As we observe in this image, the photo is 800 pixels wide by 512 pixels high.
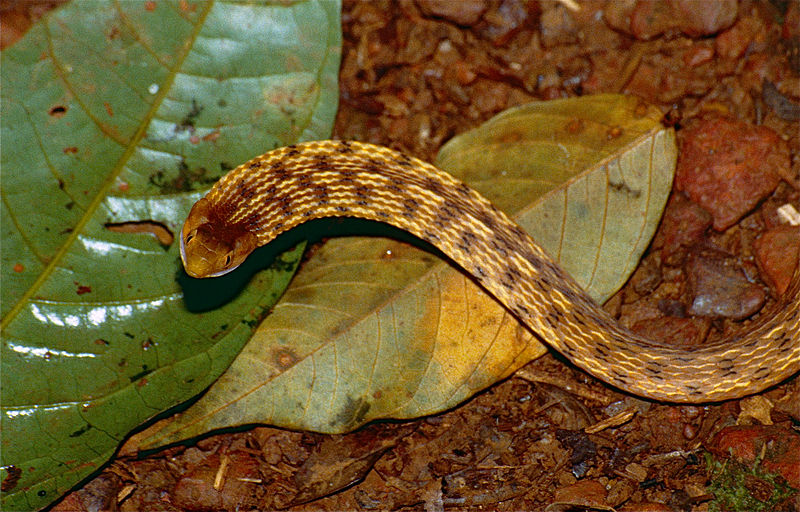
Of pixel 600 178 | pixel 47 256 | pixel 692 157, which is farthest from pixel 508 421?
pixel 47 256

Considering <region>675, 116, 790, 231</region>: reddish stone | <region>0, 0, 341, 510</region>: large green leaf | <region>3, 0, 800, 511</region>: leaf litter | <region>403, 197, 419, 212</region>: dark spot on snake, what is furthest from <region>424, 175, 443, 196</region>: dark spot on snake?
<region>675, 116, 790, 231</region>: reddish stone

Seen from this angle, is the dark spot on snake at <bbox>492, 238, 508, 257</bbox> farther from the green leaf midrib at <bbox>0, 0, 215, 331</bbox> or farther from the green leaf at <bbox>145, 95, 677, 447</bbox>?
the green leaf midrib at <bbox>0, 0, 215, 331</bbox>

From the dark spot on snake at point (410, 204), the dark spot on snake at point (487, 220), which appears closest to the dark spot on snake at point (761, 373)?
the dark spot on snake at point (487, 220)

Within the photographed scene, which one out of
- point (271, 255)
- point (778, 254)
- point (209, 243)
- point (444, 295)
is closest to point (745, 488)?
point (778, 254)

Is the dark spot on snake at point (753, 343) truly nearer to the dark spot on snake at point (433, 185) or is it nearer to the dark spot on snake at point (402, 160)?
the dark spot on snake at point (433, 185)

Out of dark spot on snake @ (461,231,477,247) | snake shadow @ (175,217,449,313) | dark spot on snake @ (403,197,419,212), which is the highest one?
dark spot on snake @ (403,197,419,212)

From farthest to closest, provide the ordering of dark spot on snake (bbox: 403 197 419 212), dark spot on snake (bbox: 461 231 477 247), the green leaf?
dark spot on snake (bbox: 403 197 419 212) < dark spot on snake (bbox: 461 231 477 247) < the green leaf

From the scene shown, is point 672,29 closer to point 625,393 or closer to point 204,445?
point 625,393
